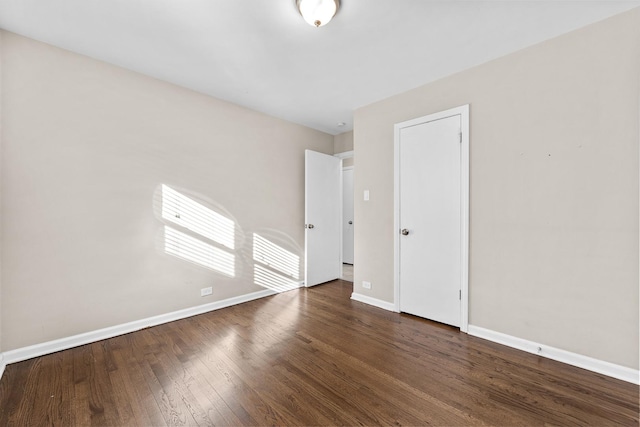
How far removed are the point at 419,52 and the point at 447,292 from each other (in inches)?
88.7

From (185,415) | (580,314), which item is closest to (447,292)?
(580,314)

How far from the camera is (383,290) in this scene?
3197mm

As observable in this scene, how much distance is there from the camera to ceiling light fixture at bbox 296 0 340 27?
5.52 feet

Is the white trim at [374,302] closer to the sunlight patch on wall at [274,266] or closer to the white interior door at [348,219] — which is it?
the sunlight patch on wall at [274,266]

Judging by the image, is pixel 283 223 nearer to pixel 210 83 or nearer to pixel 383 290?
pixel 383 290

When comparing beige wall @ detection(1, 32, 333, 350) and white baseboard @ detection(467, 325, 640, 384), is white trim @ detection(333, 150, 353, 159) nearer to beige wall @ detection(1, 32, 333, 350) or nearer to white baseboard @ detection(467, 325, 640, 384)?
beige wall @ detection(1, 32, 333, 350)

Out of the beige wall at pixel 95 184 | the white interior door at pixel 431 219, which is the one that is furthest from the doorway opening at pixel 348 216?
the beige wall at pixel 95 184

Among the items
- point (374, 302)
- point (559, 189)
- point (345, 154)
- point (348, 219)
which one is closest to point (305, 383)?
point (374, 302)

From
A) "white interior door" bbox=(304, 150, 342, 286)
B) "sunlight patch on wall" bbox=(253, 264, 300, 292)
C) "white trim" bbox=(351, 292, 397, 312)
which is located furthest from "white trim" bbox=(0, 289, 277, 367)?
"white trim" bbox=(351, 292, 397, 312)

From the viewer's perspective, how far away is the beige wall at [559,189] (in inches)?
72.4

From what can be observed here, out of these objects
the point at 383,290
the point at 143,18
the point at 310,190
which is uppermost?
the point at 143,18

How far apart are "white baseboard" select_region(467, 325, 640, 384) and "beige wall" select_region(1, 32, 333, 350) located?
277 centimetres

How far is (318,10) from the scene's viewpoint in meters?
1.73

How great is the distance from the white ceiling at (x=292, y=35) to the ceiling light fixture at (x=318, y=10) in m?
0.09
